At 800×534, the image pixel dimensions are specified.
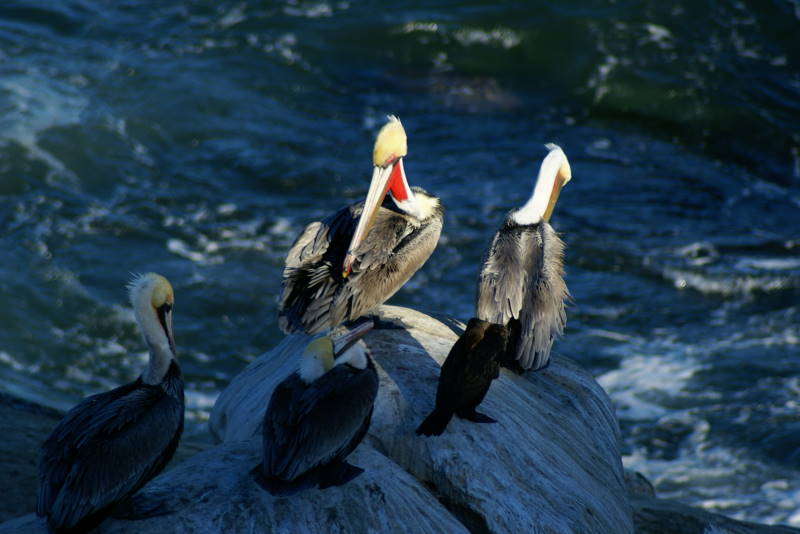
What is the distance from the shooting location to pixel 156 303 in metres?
4.55

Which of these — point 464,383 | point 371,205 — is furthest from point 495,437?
point 371,205

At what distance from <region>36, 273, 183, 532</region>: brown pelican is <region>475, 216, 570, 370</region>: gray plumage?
6.04 ft

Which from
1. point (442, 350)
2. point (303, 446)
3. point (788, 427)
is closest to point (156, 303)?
point (303, 446)

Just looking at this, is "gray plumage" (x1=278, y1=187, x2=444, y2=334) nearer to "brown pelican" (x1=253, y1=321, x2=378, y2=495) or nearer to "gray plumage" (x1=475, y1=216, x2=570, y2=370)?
"gray plumage" (x1=475, y1=216, x2=570, y2=370)

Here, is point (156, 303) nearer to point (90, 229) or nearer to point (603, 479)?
point (603, 479)

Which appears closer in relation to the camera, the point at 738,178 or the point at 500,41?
the point at 738,178

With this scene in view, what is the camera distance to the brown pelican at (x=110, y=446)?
3861mm

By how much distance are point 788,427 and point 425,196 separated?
13.8 ft

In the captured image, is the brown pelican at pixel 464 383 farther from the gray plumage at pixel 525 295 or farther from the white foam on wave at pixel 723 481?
the white foam on wave at pixel 723 481

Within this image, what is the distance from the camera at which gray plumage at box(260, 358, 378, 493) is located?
4062mm

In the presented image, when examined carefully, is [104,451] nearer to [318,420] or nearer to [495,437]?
[318,420]

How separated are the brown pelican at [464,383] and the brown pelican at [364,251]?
103cm

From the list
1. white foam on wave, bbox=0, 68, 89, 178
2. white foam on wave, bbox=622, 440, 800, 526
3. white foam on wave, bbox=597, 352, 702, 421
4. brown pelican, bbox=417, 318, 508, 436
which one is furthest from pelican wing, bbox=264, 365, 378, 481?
white foam on wave, bbox=0, 68, 89, 178

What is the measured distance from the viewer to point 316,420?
4.13 metres
